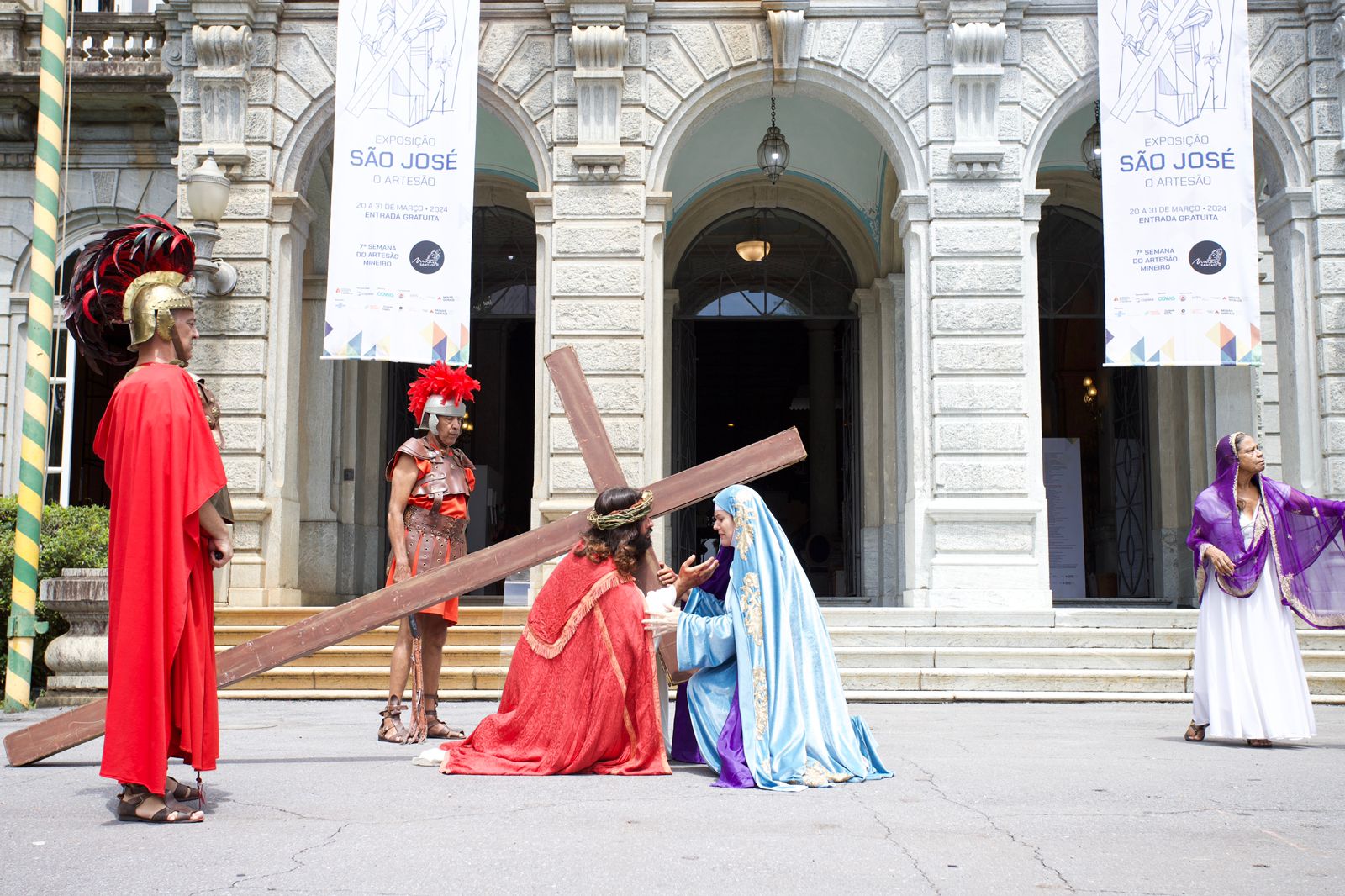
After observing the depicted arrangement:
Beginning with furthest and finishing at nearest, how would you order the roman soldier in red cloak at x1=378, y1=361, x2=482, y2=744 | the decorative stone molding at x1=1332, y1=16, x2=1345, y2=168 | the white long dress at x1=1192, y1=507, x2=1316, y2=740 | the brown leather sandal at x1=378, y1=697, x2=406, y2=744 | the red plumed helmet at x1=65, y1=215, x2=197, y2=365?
the decorative stone molding at x1=1332, y1=16, x2=1345, y2=168
the roman soldier in red cloak at x1=378, y1=361, x2=482, y2=744
the white long dress at x1=1192, y1=507, x2=1316, y2=740
the brown leather sandal at x1=378, y1=697, x2=406, y2=744
the red plumed helmet at x1=65, y1=215, x2=197, y2=365

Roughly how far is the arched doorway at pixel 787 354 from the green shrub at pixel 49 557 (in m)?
8.29

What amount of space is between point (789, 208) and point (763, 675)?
44.9 feet

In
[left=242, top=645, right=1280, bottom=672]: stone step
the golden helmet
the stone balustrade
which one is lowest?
[left=242, top=645, right=1280, bottom=672]: stone step

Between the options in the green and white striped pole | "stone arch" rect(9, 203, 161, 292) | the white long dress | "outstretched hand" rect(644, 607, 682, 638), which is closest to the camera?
"outstretched hand" rect(644, 607, 682, 638)

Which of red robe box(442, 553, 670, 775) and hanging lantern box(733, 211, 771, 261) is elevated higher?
hanging lantern box(733, 211, 771, 261)

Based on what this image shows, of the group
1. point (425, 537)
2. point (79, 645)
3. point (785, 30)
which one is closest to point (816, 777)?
point (425, 537)

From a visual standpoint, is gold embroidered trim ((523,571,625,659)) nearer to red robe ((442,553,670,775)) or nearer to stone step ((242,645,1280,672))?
red robe ((442,553,670,775))

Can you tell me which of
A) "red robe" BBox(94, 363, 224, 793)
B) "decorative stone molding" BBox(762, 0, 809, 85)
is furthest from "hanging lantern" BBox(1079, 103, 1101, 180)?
"red robe" BBox(94, 363, 224, 793)

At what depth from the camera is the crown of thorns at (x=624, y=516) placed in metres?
6.33

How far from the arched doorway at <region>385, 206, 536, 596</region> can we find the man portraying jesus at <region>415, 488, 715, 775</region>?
11.6 metres

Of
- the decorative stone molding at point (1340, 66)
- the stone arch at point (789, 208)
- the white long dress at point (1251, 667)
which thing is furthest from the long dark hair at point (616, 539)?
the stone arch at point (789, 208)

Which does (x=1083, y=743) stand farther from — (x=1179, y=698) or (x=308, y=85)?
(x=308, y=85)

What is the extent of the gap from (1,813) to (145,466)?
150 centimetres

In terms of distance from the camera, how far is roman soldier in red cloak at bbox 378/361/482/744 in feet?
25.9
